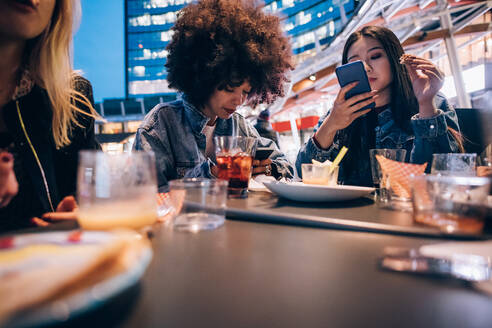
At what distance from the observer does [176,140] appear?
6.19 ft

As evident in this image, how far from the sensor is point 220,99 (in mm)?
1917

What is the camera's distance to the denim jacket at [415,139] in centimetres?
166

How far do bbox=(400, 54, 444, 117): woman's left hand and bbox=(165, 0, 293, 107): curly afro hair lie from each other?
0.91 m

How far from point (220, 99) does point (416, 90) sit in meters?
1.30

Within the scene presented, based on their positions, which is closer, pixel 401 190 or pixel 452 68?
pixel 401 190

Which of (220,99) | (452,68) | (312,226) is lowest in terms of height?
(312,226)

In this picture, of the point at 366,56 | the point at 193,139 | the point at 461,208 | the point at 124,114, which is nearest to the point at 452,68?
the point at 366,56

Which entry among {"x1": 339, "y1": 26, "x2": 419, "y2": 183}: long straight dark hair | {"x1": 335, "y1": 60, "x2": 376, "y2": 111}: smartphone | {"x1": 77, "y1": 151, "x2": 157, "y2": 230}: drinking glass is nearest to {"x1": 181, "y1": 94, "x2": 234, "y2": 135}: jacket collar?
{"x1": 335, "y1": 60, "x2": 376, "y2": 111}: smartphone

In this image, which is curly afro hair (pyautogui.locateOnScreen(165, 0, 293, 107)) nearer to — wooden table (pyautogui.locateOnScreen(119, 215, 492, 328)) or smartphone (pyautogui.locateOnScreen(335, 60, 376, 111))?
smartphone (pyautogui.locateOnScreen(335, 60, 376, 111))

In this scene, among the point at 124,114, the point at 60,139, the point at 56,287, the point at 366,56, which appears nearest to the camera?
the point at 56,287

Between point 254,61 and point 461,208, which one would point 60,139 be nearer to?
point 254,61

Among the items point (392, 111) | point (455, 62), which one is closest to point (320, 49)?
point (455, 62)

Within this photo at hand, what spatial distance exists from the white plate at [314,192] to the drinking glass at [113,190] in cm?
49

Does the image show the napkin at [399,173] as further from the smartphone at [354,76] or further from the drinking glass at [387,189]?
the smartphone at [354,76]
